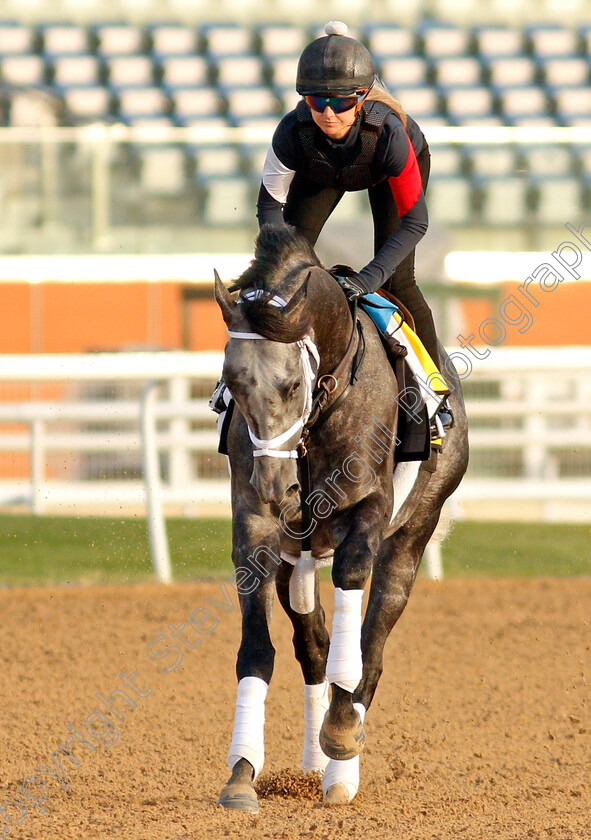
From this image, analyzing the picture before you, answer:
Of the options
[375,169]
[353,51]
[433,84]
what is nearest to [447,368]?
[375,169]

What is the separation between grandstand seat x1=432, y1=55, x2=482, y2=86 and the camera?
18.5 m

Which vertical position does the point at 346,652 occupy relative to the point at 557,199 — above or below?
below

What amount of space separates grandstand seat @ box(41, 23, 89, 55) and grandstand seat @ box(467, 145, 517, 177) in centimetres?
1182

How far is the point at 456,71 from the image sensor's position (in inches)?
737

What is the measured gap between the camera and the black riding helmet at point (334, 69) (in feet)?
12.3

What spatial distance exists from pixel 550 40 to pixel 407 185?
16.8 meters

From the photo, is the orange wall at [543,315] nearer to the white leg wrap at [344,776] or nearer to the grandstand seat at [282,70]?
the white leg wrap at [344,776]

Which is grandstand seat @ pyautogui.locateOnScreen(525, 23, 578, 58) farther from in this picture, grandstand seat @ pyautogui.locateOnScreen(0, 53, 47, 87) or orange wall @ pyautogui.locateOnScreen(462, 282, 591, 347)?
orange wall @ pyautogui.locateOnScreen(462, 282, 591, 347)

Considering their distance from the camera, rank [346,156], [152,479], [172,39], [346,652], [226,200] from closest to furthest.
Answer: [346,652]
[346,156]
[152,479]
[226,200]
[172,39]

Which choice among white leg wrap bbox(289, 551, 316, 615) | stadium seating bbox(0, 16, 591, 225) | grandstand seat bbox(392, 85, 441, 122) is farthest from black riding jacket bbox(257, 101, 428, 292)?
grandstand seat bbox(392, 85, 441, 122)

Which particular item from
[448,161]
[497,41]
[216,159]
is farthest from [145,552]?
[497,41]

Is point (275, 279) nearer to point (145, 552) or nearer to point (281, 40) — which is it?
point (145, 552)

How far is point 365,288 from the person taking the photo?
12.4ft

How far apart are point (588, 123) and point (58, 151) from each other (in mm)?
10241
